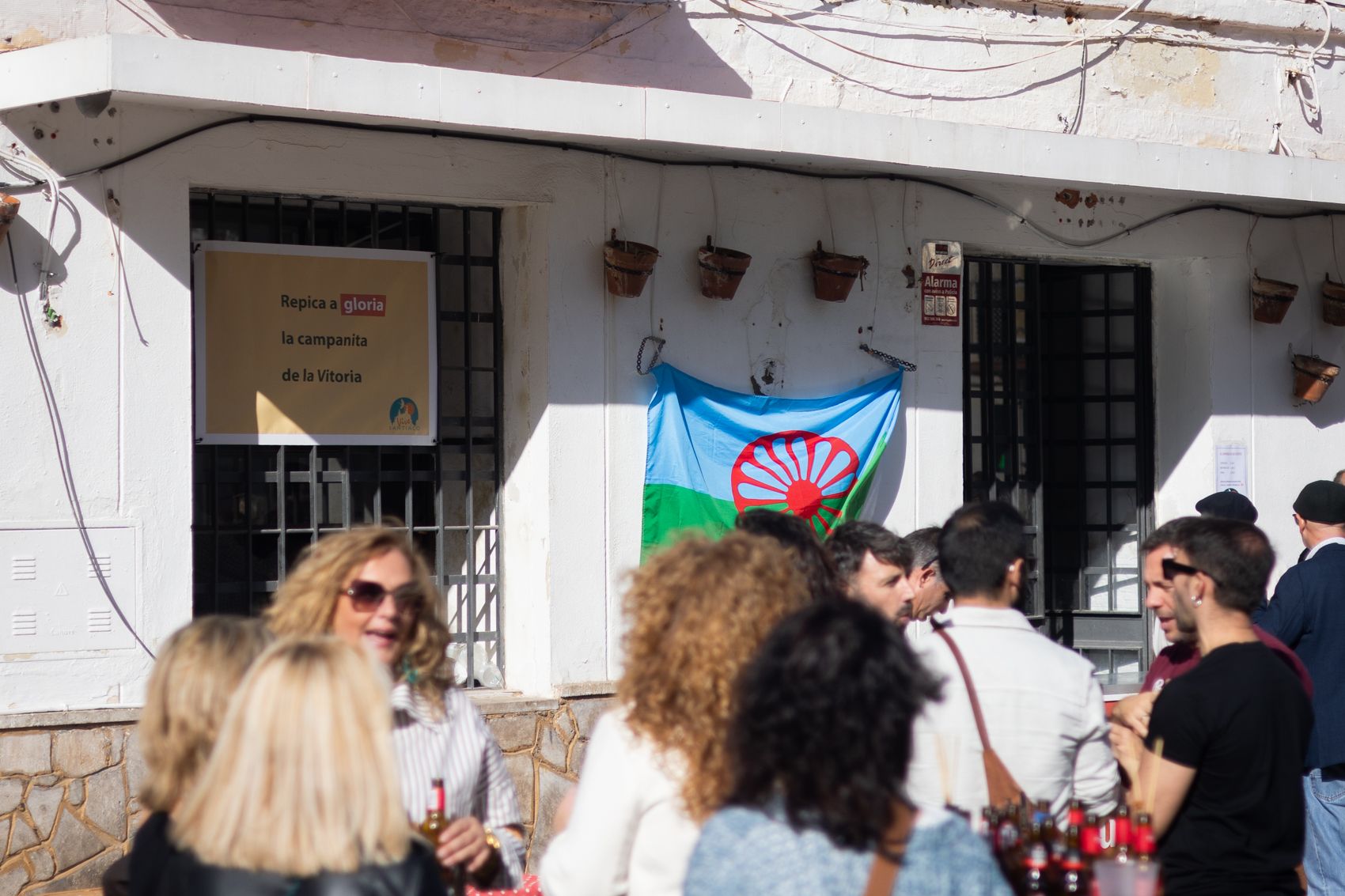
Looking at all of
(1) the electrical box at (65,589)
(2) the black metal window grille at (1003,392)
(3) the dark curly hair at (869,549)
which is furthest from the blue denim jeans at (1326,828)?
(1) the electrical box at (65,589)

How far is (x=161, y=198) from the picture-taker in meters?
6.48

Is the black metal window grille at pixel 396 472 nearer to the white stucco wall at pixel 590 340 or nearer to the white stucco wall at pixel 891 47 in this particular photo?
the white stucco wall at pixel 590 340

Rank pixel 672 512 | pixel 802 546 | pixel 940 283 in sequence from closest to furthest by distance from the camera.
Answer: pixel 802 546 < pixel 672 512 < pixel 940 283

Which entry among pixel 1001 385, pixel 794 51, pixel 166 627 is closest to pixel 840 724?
pixel 166 627

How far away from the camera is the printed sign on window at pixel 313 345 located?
22.3 feet

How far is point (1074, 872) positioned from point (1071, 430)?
686 cm

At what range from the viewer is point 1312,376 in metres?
9.15

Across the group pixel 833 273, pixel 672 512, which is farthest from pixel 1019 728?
pixel 833 273

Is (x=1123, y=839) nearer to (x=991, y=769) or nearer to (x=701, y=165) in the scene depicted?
(x=991, y=769)

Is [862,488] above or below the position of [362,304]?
below

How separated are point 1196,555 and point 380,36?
4.69 metres

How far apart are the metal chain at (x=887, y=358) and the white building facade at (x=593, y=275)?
5 cm

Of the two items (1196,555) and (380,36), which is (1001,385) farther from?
(1196,555)

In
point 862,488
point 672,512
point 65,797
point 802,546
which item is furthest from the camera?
point 862,488
